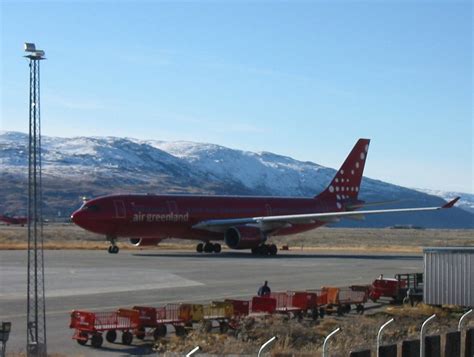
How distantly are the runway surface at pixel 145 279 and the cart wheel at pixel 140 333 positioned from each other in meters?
0.27

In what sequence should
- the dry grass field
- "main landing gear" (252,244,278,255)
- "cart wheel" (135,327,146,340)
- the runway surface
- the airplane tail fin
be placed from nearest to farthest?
1. "cart wheel" (135,327,146,340)
2. the runway surface
3. "main landing gear" (252,244,278,255)
4. the airplane tail fin
5. the dry grass field

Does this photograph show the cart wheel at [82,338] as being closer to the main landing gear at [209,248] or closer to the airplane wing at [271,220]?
the airplane wing at [271,220]

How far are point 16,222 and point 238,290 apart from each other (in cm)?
9746

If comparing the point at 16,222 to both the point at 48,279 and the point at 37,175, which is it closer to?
the point at 48,279

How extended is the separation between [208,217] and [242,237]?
327cm

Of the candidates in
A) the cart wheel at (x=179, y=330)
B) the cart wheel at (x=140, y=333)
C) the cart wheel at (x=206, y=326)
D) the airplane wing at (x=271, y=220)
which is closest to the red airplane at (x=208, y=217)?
the airplane wing at (x=271, y=220)

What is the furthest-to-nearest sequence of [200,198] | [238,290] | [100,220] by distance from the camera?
[200,198]
[100,220]
[238,290]

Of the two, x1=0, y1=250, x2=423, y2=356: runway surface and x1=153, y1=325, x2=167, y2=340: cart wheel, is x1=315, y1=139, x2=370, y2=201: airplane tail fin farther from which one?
x1=153, y1=325, x2=167, y2=340: cart wheel

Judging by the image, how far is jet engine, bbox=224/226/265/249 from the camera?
5475 centimetres

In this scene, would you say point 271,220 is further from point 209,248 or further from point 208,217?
point 209,248

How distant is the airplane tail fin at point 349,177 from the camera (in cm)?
6550

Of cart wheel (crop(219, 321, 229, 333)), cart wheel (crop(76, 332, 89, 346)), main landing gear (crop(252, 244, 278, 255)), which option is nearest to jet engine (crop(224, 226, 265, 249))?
main landing gear (crop(252, 244, 278, 255))

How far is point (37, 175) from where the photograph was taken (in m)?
16.3

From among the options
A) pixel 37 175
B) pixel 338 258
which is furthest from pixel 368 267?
pixel 37 175
